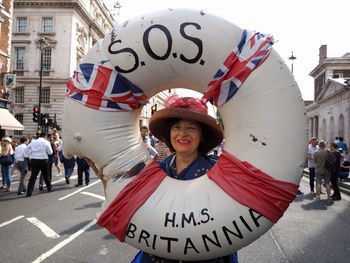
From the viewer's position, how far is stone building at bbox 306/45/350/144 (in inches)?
936

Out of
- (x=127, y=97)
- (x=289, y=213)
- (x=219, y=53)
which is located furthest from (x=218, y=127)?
(x=289, y=213)

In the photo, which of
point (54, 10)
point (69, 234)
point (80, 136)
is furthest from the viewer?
point (54, 10)

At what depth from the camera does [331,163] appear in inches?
307

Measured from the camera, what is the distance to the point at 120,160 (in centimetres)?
188

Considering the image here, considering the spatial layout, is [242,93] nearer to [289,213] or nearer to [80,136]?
[80,136]

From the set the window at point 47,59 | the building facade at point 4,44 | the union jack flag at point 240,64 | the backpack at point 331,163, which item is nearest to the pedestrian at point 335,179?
the backpack at point 331,163

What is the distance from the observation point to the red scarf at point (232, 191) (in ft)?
5.29

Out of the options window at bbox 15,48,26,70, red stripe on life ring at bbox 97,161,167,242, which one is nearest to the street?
red stripe on life ring at bbox 97,161,167,242

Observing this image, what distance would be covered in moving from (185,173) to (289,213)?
5045 mm

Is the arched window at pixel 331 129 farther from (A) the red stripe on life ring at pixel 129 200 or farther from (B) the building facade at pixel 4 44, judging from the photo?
(A) the red stripe on life ring at pixel 129 200

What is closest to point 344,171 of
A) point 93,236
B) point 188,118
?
point 93,236

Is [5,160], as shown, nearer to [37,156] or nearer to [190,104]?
[37,156]

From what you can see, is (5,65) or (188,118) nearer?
(188,118)

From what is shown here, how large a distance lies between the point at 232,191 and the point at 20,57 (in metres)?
37.0
